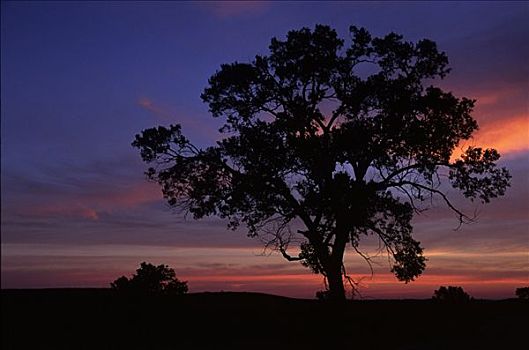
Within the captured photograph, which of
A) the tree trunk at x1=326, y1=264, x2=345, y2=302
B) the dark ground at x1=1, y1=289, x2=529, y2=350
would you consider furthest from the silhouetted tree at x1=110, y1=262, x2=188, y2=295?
the tree trunk at x1=326, y1=264, x2=345, y2=302

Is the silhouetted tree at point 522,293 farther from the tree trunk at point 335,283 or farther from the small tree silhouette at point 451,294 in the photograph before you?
the tree trunk at point 335,283

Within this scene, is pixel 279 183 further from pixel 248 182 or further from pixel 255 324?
pixel 255 324

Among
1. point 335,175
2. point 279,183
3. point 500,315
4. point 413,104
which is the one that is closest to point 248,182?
point 279,183

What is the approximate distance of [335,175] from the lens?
104ft

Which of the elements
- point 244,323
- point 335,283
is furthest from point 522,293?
point 244,323

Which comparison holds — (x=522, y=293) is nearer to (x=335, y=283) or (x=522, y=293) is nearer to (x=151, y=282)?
(x=335, y=283)

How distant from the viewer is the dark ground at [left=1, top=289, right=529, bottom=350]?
26.2 meters

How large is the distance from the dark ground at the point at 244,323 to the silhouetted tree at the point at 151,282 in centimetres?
211

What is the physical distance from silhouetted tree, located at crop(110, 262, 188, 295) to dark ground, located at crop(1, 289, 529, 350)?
6.92 feet

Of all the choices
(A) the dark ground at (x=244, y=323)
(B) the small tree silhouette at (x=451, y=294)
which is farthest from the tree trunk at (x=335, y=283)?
(B) the small tree silhouette at (x=451, y=294)

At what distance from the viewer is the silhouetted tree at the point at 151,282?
35.9 meters

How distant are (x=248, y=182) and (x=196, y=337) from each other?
8.03 m

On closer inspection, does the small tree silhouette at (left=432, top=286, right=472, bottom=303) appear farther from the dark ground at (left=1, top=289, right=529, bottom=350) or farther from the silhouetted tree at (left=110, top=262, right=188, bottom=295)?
the silhouetted tree at (left=110, top=262, right=188, bottom=295)

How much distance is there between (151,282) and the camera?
3684 cm
